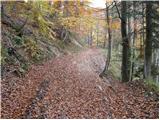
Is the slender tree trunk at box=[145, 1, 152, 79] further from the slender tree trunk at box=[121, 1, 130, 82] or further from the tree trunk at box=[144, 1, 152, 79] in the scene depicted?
the slender tree trunk at box=[121, 1, 130, 82]

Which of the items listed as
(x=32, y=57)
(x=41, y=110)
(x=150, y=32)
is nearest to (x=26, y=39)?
(x=32, y=57)

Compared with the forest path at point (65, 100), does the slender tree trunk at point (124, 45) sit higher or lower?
higher

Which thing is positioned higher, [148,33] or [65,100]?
[148,33]

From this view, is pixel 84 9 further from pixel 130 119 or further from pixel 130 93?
pixel 130 119

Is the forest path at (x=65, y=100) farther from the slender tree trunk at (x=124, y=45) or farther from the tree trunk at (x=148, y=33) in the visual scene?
the slender tree trunk at (x=124, y=45)

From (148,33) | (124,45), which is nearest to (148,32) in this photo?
(148,33)

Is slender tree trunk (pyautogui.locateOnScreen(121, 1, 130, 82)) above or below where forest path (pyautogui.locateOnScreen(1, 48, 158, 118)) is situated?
above

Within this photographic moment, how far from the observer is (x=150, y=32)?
587 inches

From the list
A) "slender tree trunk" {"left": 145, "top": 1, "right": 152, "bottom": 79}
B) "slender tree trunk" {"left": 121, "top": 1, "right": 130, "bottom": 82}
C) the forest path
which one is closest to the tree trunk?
"slender tree trunk" {"left": 145, "top": 1, "right": 152, "bottom": 79}

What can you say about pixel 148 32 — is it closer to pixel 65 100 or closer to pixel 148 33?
pixel 148 33

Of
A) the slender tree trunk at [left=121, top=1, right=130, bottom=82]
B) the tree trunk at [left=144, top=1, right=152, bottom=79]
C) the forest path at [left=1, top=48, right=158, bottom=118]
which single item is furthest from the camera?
the slender tree trunk at [left=121, top=1, right=130, bottom=82]

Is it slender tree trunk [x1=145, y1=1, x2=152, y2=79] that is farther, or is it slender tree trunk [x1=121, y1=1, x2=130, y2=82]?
slender tree trunk [x1=121, y1=1, x2=130, y2=82]

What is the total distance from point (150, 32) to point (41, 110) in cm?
818

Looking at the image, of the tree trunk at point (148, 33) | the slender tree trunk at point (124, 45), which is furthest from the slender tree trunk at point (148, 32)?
the slender tree trunk at point (124, 45)
